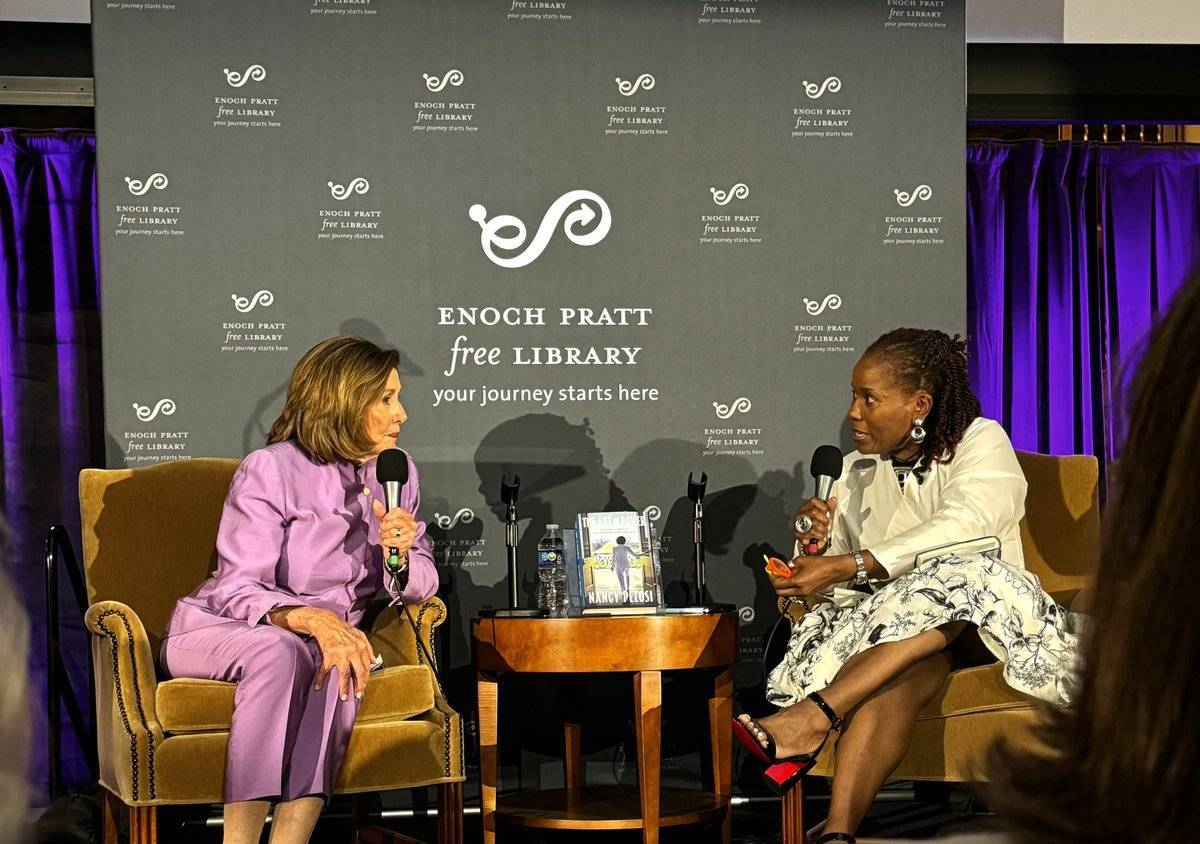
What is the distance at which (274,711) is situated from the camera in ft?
11.2

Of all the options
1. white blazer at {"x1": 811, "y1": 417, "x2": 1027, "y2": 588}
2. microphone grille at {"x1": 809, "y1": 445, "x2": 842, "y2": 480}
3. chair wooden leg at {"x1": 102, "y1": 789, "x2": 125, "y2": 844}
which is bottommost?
chair wooden leg at {"x1": 102, "y1": 789, "x2": 125, "y2": 844}

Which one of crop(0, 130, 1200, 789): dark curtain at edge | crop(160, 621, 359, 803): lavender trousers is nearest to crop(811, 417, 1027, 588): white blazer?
crop(160, 621, 359, 803): lavender trousers

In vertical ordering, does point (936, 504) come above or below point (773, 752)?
above

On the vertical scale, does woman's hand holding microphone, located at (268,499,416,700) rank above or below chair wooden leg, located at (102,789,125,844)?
above

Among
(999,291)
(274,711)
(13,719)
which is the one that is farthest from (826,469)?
(13,719)

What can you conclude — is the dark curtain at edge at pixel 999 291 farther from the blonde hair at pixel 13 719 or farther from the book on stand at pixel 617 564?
the blonde hair at pixel 13 719

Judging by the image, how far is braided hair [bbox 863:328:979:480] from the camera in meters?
4.00

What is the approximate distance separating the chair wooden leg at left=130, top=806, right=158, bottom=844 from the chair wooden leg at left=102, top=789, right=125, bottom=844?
0.32 metres

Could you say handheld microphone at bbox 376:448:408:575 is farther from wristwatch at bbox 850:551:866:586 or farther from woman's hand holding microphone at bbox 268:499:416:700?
wristwatch at bbox 850:551:866:586

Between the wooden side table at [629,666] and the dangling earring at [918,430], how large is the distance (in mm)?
747

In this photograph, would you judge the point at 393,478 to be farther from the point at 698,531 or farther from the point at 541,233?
the point at 541,233

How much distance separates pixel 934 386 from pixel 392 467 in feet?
5.15

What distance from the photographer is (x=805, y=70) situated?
15.8 feet

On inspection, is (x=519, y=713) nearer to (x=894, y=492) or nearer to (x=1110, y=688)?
(x=894, y=492)
